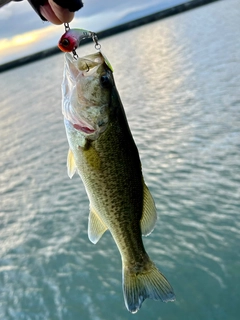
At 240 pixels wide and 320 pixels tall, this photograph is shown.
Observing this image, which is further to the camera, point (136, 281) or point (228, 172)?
point (228, 172)

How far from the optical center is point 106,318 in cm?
513

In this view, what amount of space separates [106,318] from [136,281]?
9.78 ft

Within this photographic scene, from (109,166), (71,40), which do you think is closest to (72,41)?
(71,40)

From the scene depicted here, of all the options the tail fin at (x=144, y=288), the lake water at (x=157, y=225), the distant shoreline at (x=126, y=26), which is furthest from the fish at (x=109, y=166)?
the distant shoreline at (x=126, y=26)

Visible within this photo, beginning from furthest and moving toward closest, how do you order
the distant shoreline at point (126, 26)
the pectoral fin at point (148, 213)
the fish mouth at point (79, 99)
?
the distant shoreline at point (126, 26) < the pectoral fin at point (148, 213) < the fish mouth at point (79, 99)

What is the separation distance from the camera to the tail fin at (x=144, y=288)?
2.37 m

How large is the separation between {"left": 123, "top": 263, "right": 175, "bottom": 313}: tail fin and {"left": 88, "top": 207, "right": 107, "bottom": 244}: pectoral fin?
0.31 meters

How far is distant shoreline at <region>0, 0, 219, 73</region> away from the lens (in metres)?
100

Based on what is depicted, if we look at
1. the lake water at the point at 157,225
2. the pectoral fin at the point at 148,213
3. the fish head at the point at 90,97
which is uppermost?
the fish head at the point at 90,97

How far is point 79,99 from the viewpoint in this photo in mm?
2287

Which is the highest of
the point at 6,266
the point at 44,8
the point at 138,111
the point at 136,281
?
the point at 44,8

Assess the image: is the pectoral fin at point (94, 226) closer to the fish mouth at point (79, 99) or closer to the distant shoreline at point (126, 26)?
the fish mouth at point (79, 99)

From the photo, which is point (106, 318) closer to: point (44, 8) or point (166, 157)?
point (44, 8)

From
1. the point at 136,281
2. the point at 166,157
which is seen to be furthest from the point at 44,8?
the point at 166,157
